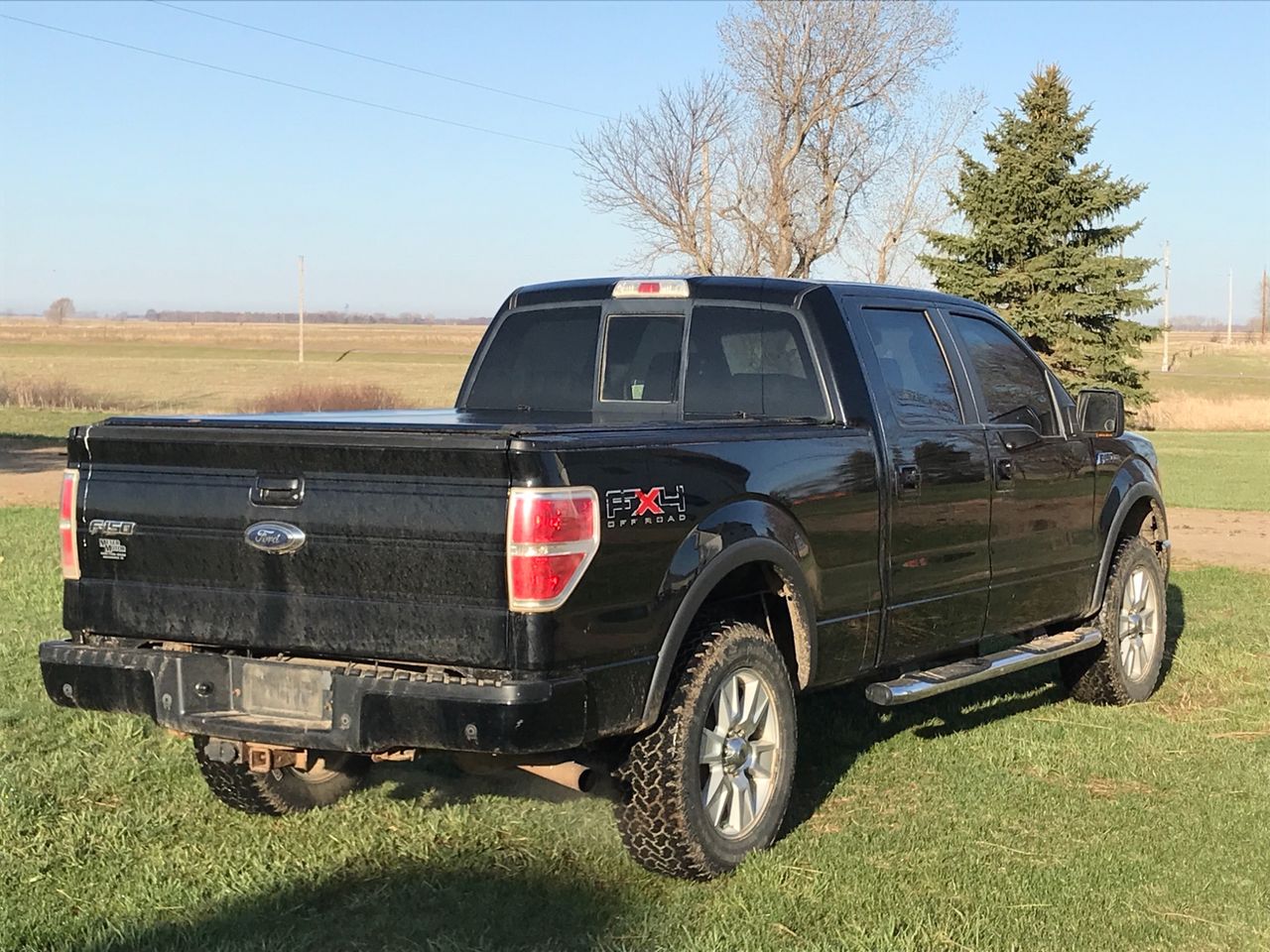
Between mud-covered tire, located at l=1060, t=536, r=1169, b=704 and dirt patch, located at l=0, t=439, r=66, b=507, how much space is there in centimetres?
1043

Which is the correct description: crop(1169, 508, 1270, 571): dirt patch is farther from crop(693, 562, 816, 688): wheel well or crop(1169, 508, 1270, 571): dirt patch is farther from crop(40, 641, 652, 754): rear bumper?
crop(40, 641, 652, 754): rear bumper

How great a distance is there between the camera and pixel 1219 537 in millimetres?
16453

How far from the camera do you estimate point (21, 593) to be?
10.3 meters

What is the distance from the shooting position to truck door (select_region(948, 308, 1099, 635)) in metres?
6.76

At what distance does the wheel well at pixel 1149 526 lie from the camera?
8.13 metres

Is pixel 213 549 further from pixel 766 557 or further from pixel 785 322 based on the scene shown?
pixel 785 322

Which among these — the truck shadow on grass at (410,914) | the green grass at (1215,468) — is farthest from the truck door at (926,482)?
the green grass at (1215,468)

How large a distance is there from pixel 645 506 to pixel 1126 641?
14.1ft

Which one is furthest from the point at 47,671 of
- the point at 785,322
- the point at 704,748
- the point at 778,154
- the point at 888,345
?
the point at 778,154

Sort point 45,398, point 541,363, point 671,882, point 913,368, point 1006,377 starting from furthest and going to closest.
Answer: point 45,398 → point 1006,377 → point 541,363 → point 913,368 → point 671,882

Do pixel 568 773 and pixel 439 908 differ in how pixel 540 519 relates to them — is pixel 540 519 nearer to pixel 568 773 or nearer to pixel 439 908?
pixel 568 773

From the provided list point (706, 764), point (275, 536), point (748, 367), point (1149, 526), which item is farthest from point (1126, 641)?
point (275, 536)

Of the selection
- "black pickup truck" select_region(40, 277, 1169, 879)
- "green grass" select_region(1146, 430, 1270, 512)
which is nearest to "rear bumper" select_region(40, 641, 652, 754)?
"black pickup truck" select_region(40, 277, 1169, 879)

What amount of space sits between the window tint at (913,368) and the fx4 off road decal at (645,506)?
5.63ft
